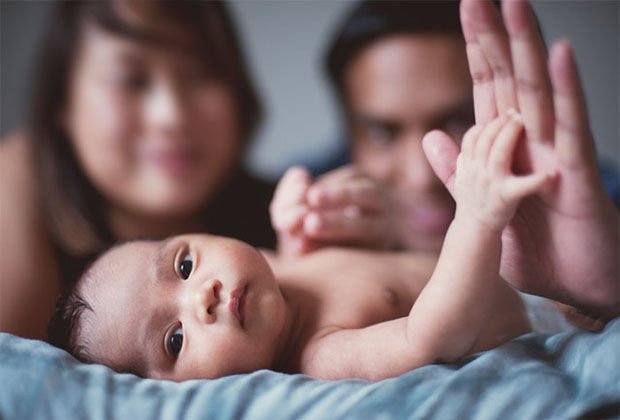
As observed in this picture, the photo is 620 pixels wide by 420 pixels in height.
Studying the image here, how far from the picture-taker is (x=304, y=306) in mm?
654

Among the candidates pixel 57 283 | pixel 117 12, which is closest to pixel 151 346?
pixel 57 283

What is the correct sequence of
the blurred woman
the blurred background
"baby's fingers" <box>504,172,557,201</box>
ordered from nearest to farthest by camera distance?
1. "baby's fingers" <box>504,172,557,201</box>
2. the blurred woman
3. the blurred background

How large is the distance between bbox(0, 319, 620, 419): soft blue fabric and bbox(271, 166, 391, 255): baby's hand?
12.4 inches

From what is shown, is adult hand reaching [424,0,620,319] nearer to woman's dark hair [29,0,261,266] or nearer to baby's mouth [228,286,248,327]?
baby's mouth [228,286,248,327]

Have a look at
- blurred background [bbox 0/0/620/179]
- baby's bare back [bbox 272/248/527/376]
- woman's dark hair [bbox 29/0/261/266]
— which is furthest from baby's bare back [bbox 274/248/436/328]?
blurred background [bbox 0/0/620/179]

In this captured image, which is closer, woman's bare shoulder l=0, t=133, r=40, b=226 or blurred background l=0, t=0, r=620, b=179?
woman's bare shoulder l=0, t=133, r=40, b=226

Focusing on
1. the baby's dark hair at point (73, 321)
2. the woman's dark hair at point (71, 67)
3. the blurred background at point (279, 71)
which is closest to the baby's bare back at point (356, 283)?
the baby's dark hair at point (73, 321)

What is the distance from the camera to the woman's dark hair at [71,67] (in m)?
1.07

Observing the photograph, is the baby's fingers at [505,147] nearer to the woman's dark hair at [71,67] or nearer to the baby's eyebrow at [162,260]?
the baby's eyebrow at [162,260]

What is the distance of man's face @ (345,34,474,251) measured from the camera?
0.89 meters

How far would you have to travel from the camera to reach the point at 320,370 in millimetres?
568

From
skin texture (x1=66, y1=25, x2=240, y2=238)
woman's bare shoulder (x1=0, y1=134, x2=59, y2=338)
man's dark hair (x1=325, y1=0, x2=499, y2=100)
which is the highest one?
man's dark hair (x1=325, y1=0, x2=499, y2=100)

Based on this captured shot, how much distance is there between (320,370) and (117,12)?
2.65 feet

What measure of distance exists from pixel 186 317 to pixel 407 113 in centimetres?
66
